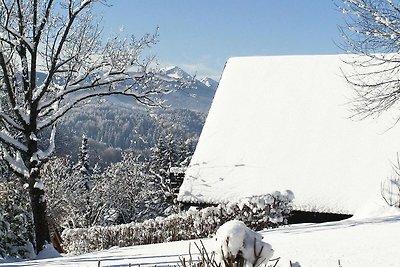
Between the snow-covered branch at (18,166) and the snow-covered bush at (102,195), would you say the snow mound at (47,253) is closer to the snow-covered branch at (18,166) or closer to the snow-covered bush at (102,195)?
the snow-covered branch at (18,166)

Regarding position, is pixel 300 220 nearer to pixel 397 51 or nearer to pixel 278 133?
pixel 278 133

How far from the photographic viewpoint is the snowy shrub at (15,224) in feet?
42.4

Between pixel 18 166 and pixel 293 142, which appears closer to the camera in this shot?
pixel 18 166

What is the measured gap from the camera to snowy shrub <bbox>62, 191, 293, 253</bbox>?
11.2 m

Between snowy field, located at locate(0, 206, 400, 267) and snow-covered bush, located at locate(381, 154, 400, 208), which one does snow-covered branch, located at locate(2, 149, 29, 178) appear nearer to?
snowy field, located at locate(0, 206, 400, 267)

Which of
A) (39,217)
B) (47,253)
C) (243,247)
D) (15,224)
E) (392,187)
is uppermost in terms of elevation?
(243,247)

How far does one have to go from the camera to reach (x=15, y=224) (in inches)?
540

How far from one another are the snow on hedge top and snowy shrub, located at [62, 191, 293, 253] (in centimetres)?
104

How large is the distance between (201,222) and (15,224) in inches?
232

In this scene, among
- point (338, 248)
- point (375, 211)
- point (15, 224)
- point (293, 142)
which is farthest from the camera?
point (293, 142)

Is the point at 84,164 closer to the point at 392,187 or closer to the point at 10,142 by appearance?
the point at 10,142

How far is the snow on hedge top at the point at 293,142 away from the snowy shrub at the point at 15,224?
4857 millimetres

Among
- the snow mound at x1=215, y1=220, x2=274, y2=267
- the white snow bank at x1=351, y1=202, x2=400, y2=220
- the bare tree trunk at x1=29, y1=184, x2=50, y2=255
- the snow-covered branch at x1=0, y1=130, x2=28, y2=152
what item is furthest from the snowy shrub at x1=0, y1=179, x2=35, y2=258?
the snow mound at x1=215, y1=220, x2=274, y2=267

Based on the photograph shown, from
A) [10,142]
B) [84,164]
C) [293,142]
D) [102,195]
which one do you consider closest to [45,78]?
[10,142]
